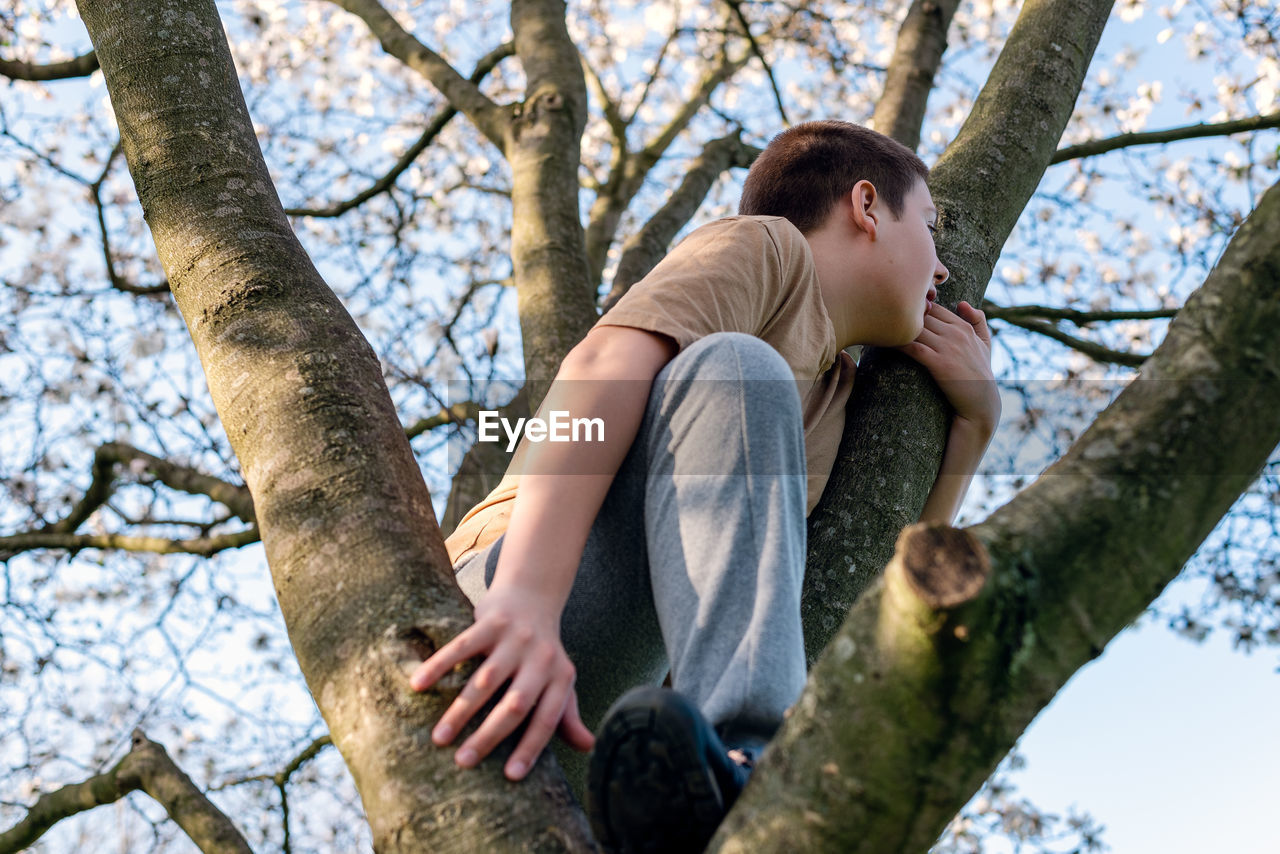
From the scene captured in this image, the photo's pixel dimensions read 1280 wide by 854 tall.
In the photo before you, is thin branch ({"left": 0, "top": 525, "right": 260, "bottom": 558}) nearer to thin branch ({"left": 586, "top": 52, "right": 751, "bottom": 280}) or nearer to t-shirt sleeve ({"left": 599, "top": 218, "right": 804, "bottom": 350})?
thin branch ({"left": 586, "top": 52, "right": 751, "bottom": 280})

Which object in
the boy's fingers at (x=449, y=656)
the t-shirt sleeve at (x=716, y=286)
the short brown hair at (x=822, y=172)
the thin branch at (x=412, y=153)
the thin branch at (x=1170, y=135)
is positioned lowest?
the boy's fingers at (x=449, y=656)

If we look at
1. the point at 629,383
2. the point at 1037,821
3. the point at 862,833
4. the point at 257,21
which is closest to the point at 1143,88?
the point at 1037,821

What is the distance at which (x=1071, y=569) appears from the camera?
2.61 feet

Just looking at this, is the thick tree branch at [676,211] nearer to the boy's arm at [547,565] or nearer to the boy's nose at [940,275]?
the boy's nose at [940,275]

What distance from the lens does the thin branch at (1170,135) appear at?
11.1 feet

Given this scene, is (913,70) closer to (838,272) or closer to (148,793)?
(838,272)

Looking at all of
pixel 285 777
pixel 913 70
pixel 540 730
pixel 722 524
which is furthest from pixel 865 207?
pixel 285 777

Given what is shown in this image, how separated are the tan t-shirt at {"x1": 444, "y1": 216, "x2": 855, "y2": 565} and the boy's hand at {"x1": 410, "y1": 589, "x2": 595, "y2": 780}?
0.41 m

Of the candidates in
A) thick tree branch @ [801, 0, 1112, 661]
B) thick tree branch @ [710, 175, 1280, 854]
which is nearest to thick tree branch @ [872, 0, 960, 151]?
thick tree branch @ [801, 0, 1112, 661]

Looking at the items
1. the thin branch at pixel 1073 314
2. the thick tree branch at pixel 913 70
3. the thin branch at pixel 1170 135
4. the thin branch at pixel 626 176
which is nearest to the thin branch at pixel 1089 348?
the thin branch at pixel 1073 314

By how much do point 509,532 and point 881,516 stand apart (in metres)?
0.76

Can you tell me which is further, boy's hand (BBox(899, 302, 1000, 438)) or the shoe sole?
boy's hand (BBox(899, 302, 1000, 438))

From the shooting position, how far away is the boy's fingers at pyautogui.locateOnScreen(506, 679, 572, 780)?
93 centimetres

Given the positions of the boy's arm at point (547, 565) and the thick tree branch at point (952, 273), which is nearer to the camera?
the boy's arm at point (547, 565)
